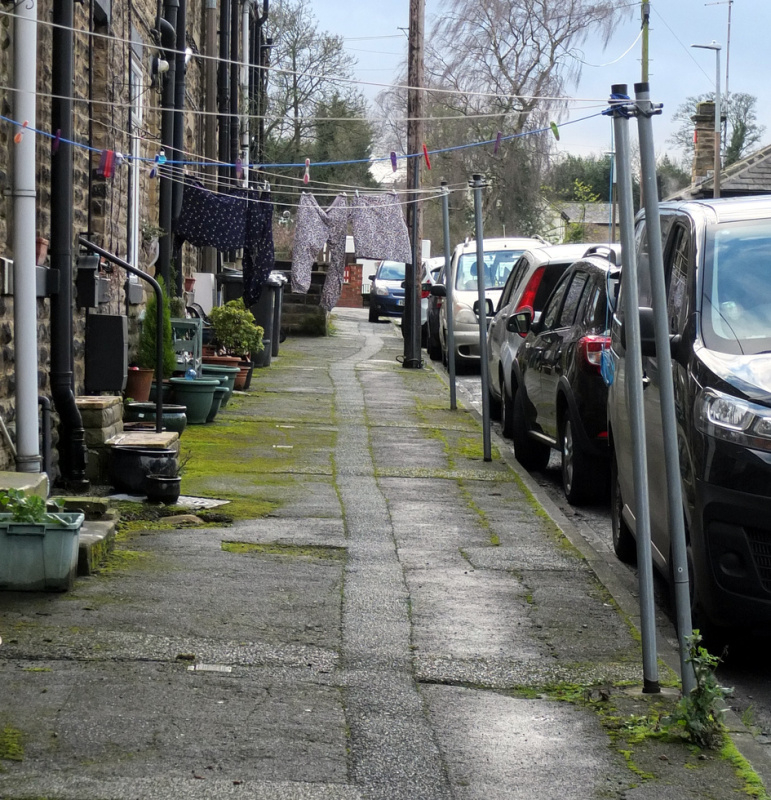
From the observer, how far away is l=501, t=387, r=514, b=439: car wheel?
39.4 ft

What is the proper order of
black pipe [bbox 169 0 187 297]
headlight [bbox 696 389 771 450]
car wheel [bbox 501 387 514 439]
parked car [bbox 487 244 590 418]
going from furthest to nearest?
black pipe [bbox 169 0 187 297] < parked car [bbox 487 244 590 418] < car wheel [bbox 501 387 514 439] < headlight [bbox 696 389 771 450]

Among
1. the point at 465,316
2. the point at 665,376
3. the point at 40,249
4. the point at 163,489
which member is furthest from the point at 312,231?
the point at 665,376

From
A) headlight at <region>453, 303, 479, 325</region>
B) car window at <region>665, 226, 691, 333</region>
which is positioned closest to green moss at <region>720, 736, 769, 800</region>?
car window at <region>665, 226, 691, 333</region>

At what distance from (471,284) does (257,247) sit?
398 cm

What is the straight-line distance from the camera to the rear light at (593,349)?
856cm

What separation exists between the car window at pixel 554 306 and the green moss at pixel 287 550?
3684mm

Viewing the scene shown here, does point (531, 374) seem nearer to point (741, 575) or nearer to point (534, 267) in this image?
point (534, 267)

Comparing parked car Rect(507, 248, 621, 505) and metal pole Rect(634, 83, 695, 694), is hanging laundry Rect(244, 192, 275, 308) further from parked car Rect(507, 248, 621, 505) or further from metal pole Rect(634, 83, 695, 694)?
metal pole Rect(634, 83, 695, 694)

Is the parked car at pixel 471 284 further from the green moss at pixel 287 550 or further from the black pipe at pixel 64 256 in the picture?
the green moss at pixel 287 550

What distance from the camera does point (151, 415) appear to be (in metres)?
11.3

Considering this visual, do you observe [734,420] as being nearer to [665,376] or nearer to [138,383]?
[665,376]

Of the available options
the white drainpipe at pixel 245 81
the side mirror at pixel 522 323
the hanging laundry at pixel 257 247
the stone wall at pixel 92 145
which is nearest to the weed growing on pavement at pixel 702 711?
the stone wall at pixel 92 145

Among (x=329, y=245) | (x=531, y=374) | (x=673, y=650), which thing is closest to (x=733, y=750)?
(x=673, y=650)

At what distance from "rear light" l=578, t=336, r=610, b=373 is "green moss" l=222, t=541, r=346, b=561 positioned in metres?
2.40
